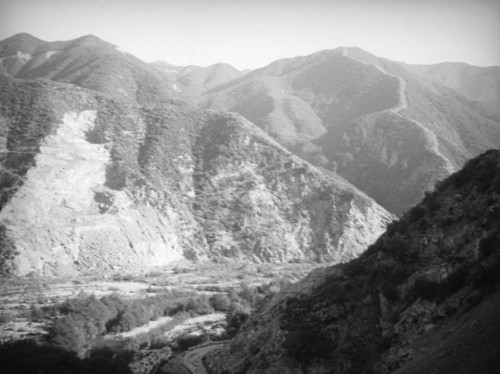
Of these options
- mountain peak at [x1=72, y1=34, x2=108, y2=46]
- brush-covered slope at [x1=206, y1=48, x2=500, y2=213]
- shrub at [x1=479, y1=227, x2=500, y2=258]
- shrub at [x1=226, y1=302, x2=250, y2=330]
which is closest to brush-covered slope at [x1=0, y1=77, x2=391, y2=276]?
brush-covered slope at [x1=206, y1=48, x2=500, y2=213]

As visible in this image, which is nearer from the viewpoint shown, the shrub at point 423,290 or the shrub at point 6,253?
the shrub at point 423,290

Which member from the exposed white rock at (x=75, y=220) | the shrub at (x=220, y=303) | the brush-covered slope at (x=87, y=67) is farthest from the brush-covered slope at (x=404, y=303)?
the brush-covered slope at (x=87, y=67)

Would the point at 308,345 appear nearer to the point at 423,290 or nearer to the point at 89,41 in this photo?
the point at 423,290

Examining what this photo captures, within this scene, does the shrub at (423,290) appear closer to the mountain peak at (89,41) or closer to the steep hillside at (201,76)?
the mountain peak at (89,41)

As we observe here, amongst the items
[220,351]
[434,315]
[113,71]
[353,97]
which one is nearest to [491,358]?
[434,315]

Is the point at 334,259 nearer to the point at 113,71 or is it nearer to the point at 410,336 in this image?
the point at 410,336

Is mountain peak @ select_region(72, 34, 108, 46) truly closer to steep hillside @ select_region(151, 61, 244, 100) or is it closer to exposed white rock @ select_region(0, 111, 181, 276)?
steep hillside @ select_region(151, 61, 244, 100)
